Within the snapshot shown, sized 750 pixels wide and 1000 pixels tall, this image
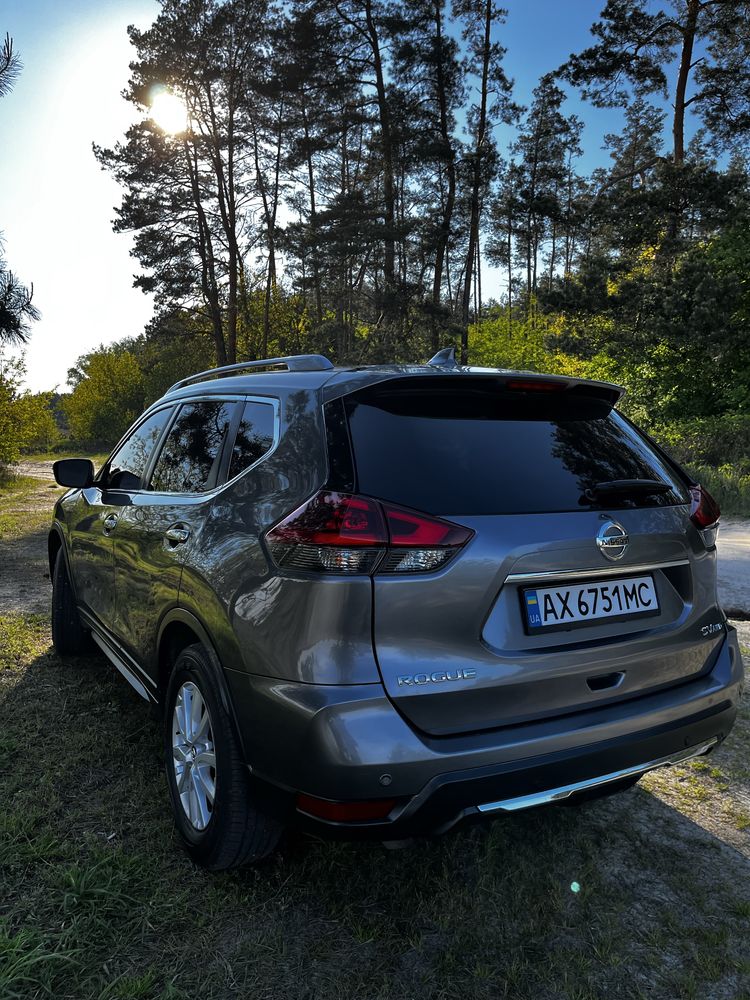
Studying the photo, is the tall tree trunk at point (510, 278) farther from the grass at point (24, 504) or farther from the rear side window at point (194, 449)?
the rear side window at point (194, 449)

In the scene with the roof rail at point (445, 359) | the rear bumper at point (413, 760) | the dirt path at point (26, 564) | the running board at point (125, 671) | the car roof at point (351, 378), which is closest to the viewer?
the rear bumper at point (413, 760)

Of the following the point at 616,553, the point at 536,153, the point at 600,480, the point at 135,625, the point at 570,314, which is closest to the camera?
the point at 616,553

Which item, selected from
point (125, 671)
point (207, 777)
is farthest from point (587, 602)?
point (125, 671)

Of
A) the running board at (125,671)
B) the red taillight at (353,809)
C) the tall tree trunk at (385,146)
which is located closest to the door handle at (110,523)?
the running board at (125,671)

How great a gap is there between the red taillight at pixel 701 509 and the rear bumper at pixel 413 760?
2.47ft

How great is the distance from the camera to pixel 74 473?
391cm

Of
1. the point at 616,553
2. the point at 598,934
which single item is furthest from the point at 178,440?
the point at 598,934

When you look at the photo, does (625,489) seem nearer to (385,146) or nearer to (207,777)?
(207,777)

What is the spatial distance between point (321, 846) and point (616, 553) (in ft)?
5.17

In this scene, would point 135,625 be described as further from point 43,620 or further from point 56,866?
point 43,620

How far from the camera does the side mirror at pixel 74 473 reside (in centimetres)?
387

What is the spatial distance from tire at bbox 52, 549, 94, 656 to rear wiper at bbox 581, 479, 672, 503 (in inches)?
142

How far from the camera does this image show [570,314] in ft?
66.1

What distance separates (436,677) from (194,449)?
1.60 m
